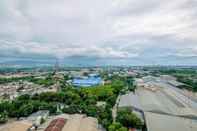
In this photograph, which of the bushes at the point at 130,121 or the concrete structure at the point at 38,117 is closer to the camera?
the bushes at the point at 130,121

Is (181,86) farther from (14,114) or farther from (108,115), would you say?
(14,114)

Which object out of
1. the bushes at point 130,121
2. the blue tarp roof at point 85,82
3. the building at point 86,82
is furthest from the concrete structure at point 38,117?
the blue tarp roof at point 85,82

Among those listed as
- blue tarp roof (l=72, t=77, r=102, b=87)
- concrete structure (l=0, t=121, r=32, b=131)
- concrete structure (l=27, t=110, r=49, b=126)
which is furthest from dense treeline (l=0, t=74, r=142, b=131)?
blue tarp roof (l=72, t=77, r=102, b=87)

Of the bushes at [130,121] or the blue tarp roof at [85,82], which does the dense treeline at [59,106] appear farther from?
the blue tarp roof at [85,82]

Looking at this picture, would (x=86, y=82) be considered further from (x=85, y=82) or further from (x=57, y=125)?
(x=57, y=125)

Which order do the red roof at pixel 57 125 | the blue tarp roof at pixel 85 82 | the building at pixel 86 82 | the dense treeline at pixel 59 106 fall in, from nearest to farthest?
the red roof at pixel 57 125 < the dense treeline at pixel 59 106 < the building at pixel 86 82 < the blue tarp roof at pixel 85 82

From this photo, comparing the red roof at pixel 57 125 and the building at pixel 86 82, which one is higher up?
the building at pixel 86 82

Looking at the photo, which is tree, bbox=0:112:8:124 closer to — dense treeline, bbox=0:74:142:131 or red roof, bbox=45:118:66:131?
dense treeline, bbox=0:74:142:131

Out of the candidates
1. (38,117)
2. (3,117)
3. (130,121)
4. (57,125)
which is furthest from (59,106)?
(130,121)
